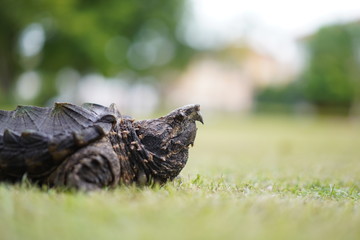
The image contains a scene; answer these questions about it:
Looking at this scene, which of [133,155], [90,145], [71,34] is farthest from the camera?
[71,34]

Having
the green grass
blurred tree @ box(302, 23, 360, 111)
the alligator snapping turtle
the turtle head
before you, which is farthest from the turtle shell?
blurred tree @ box(302, 23, 360, 111)

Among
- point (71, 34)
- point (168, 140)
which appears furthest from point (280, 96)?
point (168, 140)

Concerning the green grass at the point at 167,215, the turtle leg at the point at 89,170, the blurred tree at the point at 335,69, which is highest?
the blurred tree at the point at 335,69

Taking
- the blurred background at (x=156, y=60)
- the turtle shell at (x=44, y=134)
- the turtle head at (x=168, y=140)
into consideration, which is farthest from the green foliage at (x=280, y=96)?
the turtle shell at (x=44, y=134)

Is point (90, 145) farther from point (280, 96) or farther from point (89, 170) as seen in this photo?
point (280, 96)

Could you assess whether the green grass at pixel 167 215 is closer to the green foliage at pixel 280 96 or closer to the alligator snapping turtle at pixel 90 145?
the alligator snapping turtle at pixel 90 145
